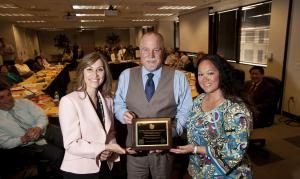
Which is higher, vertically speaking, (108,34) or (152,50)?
(108,34)

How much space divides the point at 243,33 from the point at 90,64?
248 inches

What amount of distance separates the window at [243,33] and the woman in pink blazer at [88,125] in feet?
16.8

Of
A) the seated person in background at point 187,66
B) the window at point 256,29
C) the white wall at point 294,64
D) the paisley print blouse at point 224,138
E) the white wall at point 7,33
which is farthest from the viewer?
the white wall at point 7,33

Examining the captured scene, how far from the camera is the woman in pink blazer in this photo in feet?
4.63

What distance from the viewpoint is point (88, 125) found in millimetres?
1452

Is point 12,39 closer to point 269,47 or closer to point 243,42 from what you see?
point 243,42

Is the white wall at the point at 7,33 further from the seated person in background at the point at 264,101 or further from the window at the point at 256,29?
the seated person in background at the point at 264,101

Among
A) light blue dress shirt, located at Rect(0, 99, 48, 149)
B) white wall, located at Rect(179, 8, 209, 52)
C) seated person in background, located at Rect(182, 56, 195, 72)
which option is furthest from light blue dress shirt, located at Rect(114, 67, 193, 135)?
white wall, located at Rect(179, 8, 209, 52)

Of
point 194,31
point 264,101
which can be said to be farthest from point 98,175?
point 194,31

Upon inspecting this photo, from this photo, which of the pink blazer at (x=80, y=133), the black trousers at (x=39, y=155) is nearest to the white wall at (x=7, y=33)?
the black trousers at (x=39, y=155)

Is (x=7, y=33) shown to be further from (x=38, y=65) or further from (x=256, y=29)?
(x=256, y=29)

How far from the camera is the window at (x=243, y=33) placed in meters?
5.92

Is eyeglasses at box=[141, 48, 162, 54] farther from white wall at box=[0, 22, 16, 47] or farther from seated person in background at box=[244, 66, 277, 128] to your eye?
white wall at box=[0, 22, 16, 47]

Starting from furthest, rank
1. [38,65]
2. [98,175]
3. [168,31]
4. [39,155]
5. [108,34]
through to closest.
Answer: [108,34] < [168,31] < [38,65] < [39,155] < [98,175]
